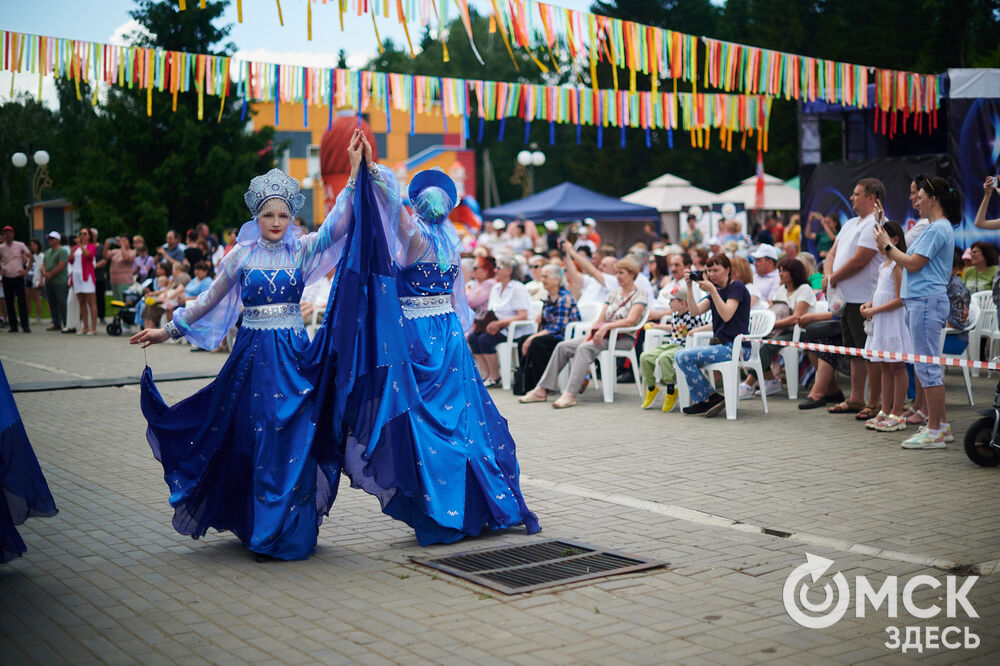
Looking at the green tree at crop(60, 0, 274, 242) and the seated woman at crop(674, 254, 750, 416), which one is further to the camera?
the green tree at crop(60, 0, 274, 242)

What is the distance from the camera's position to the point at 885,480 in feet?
22.2

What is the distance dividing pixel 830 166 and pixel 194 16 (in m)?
26.0

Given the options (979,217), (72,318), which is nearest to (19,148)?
(72,318)

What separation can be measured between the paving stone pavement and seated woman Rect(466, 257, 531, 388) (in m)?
3.69

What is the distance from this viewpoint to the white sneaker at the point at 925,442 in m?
7.79

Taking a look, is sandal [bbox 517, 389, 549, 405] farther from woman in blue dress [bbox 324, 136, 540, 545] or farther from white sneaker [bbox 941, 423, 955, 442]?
woman in blue dress [bbox 324, 136, 540, 545]

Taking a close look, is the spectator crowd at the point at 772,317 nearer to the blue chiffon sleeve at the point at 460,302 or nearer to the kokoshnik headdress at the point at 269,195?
the kokoshnik headdress at the point at 269,195

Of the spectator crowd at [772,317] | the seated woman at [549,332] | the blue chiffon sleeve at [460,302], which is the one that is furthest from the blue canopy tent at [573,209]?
the blue chiffon sleeve at [460,302]

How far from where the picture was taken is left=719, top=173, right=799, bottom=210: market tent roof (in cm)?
3045

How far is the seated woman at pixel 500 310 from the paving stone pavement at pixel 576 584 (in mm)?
3692

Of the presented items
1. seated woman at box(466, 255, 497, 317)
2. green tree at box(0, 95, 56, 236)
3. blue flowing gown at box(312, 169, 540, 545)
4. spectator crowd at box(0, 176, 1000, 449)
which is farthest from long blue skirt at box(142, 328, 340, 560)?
green tree at box(0, 95, 56, 236)

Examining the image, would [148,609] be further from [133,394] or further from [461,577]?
[133,394]

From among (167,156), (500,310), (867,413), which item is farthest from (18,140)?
(867,413)

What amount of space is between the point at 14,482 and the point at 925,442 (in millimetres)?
6083
